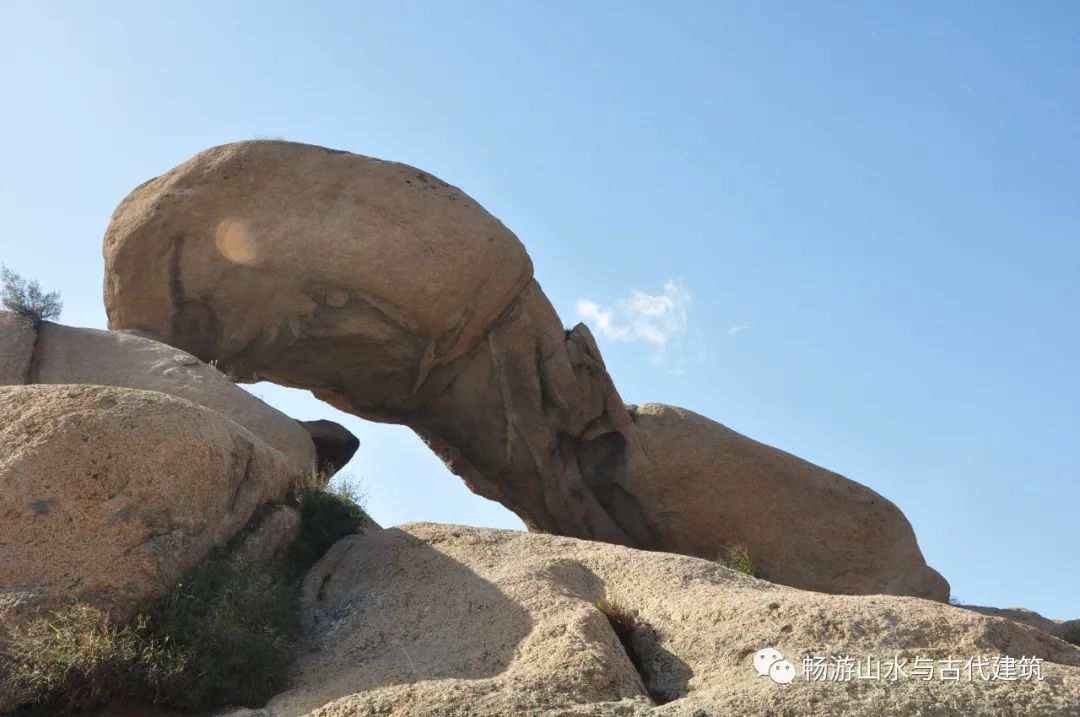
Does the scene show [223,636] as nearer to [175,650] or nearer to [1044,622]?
[175,650]

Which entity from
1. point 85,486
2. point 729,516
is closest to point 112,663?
point 85,486

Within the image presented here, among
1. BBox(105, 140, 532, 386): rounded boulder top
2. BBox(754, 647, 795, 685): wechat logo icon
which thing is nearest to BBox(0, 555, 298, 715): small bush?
BBox(754, 647, 795, 685): wechat logo icon

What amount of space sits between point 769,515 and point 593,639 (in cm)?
792

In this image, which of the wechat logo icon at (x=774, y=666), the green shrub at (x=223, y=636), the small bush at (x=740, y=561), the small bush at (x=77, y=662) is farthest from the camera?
the small bush at (x=740, y=561)

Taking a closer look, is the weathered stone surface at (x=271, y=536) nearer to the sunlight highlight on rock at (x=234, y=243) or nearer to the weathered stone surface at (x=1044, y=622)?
the sunlight highlight on rock at (x=234, y=243)

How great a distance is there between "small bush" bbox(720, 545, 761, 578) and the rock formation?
35cm

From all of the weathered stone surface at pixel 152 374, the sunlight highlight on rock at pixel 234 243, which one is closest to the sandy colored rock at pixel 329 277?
the sunlight highlight on rock at pixel 234 243

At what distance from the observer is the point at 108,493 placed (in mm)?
7633

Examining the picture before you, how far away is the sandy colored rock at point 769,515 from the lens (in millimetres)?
14406

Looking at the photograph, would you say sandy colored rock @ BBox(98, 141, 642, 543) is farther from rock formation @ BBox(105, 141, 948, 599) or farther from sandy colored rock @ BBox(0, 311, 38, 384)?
sandy colored rock @ BBox(0, 311, 38, 384)

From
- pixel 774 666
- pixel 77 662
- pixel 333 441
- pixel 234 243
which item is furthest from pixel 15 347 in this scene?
pixel 774 666

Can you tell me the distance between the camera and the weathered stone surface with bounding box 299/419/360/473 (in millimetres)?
13203

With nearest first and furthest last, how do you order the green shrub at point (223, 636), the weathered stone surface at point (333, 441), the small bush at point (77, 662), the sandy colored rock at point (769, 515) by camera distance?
1. the small bush at point (77, 662)
2. the green shrub at point (223, 636)
3. the weathered stone surface at point (333, 441)
4. the sandy colored rock at point (769, 515)

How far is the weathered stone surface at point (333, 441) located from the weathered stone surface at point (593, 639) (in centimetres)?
396
